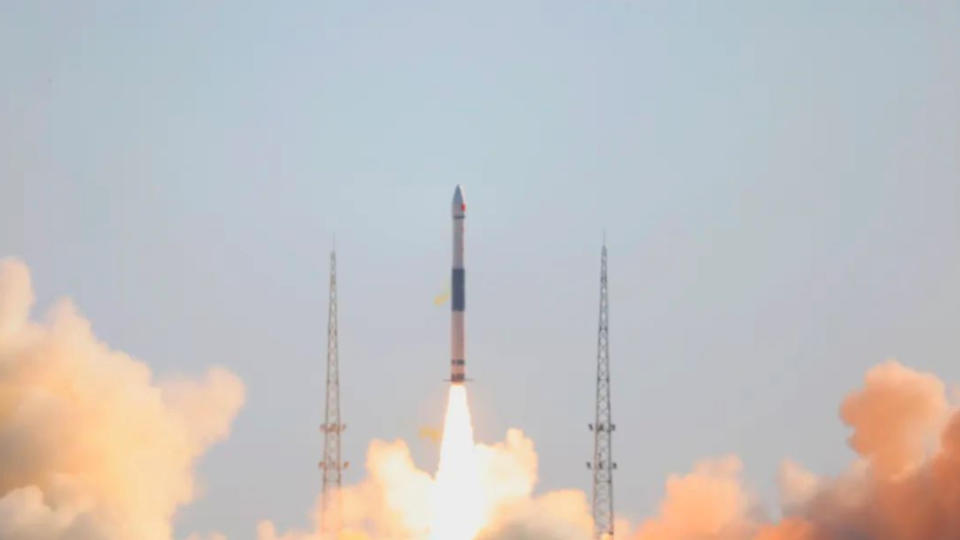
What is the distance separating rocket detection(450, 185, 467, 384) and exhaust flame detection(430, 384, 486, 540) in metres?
2.12

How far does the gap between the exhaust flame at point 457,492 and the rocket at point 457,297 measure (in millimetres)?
2119

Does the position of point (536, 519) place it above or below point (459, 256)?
below

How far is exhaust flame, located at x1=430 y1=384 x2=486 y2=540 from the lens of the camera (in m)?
97.4

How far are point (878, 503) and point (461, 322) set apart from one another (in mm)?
14519

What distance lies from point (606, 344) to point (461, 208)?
8.00m

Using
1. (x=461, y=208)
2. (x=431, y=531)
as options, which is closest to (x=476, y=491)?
(x=431, y=531)

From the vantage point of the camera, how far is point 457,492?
98.2 meters

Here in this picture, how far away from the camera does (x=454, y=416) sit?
96.8 m

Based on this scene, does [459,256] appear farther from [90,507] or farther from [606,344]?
[90,507]

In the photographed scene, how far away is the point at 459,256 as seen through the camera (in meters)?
96.0

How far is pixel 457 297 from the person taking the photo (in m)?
95.7

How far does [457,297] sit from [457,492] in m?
6.70

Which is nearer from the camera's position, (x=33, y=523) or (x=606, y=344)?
(x=33, y=523)

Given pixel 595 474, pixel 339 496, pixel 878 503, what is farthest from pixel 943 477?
pixel 339 496
